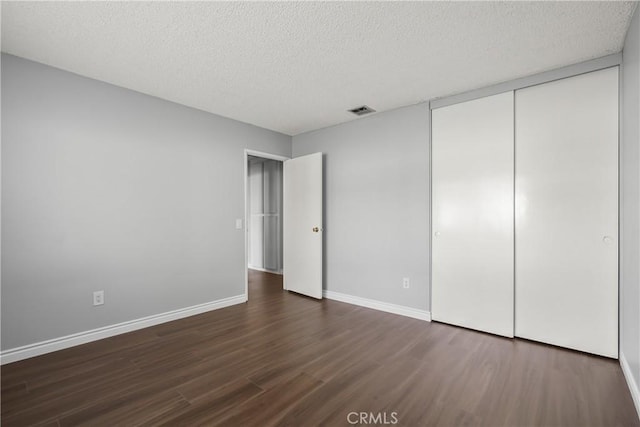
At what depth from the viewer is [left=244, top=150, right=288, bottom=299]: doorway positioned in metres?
6.04

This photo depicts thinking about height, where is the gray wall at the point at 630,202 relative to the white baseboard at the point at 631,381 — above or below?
above

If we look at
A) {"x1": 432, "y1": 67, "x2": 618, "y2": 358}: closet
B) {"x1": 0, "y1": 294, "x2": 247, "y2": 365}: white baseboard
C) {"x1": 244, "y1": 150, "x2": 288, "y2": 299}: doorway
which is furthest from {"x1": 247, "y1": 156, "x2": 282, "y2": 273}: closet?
{"x1": 432, "y1": 67, "x2": 618, "y2": 358}: closet

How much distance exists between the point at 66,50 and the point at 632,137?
416cm

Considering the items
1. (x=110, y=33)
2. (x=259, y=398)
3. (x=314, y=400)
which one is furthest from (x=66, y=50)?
(x=314, y=400)

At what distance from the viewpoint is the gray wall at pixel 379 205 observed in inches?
134

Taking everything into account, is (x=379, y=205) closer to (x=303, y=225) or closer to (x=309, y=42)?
(x=303, y=225)

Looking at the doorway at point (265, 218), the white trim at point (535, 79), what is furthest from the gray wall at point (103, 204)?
the white trim at point (535, 79)

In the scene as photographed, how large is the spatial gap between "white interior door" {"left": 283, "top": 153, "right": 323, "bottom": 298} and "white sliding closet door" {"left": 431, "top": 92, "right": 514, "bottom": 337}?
1578 millimetres

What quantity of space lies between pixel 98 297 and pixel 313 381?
218 centimetres

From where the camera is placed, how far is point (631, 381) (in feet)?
6.33

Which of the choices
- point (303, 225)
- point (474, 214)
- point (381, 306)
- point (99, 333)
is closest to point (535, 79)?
point (474, 214)

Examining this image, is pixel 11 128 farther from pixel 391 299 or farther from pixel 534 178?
pixel 534 178

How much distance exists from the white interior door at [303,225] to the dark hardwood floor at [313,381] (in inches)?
49.9

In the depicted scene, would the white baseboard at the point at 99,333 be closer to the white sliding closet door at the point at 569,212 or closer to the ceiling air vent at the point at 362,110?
the ceiling air vent at the point at 362,110
